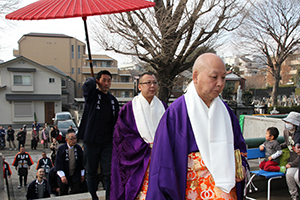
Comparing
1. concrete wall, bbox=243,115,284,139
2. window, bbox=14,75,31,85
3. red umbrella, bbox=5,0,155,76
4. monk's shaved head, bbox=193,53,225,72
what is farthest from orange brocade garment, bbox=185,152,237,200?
window, bbox=14,75,31,85

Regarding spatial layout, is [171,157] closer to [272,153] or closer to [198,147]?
[198,147]

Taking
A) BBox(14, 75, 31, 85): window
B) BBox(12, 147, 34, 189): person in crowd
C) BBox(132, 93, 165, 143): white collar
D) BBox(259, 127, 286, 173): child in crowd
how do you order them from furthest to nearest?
BBox(14, 75, 31, 85): window < BBox(12, 147, 34, 189): person in crowd < BBox(259, 127, 286, 173): child in crowd < BBox(132, 93, 165, 143): white collar

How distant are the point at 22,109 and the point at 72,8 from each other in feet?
94.2

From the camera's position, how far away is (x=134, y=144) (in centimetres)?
274

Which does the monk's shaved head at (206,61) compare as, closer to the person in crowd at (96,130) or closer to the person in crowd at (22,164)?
the person in crowd at (96,130)

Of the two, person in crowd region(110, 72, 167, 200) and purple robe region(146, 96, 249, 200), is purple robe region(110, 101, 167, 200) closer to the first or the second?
person in crowd region(110, 72, 167, 200)

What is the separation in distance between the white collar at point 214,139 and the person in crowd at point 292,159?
3033 mm

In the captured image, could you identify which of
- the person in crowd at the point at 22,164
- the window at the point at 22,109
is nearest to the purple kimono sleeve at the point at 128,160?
the person in crowd at the point at 22,164

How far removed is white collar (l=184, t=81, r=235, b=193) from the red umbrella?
1376 millimetres

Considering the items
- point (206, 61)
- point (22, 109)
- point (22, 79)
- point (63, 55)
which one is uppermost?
point (63, 55)

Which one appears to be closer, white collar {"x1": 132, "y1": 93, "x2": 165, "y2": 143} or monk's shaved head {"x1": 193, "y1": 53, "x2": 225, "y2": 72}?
monk's shaved head {"x1": 193, "y1": 53, "x2": 225, "y2": 72}

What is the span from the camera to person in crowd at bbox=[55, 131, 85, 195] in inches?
189

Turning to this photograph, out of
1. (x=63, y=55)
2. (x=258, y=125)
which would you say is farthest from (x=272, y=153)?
(x=63, y=55)

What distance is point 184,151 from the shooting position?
5.43 feet
